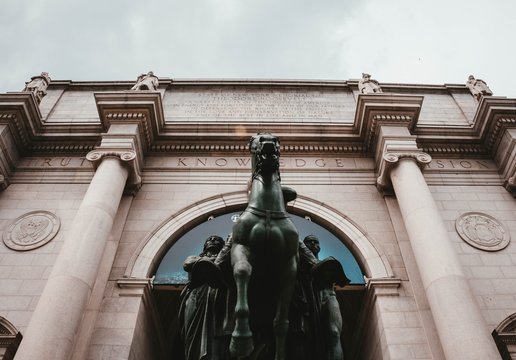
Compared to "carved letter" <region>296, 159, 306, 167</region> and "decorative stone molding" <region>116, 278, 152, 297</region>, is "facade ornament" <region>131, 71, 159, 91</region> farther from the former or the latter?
"decorative stone molding" <region>116, 278, 152, 297</region>

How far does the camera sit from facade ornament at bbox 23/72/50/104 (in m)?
13.3

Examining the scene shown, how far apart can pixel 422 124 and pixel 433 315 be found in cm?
657

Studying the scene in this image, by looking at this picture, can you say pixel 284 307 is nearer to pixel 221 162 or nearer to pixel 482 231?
pixel 482 231

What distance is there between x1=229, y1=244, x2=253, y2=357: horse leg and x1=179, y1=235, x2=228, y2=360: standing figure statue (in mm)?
515

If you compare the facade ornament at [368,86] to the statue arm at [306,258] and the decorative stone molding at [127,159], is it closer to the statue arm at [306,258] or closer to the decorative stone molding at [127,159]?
the decorative stone molding at [127,159]

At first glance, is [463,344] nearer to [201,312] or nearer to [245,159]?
[201,312]

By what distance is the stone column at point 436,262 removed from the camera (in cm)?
718

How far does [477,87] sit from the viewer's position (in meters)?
14.3

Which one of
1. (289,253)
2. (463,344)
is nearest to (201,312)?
(289,253)

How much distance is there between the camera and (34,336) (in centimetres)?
702

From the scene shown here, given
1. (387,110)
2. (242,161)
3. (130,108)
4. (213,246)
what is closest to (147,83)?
(130,108)

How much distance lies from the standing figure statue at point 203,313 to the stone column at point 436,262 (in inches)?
163

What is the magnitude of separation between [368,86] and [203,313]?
31.8 ft

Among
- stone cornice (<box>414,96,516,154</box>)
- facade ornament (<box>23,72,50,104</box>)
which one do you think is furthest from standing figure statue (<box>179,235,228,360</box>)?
facade ornament (<box>23,72,50,104</box>)
